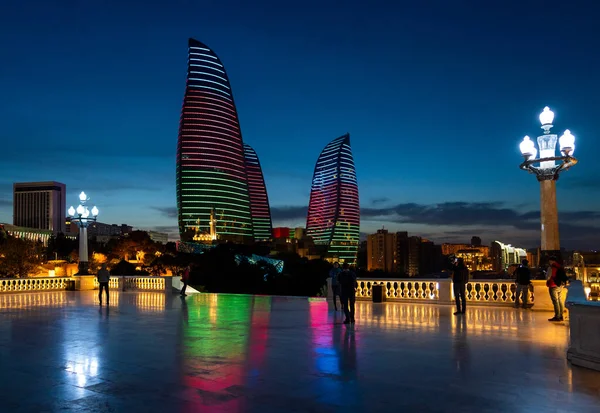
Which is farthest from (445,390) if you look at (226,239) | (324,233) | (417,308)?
(324,233)

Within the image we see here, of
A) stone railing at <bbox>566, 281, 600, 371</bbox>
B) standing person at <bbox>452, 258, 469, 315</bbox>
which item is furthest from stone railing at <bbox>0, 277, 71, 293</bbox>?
stone railing at <bbox>566, 281, 600, 371</bbox>

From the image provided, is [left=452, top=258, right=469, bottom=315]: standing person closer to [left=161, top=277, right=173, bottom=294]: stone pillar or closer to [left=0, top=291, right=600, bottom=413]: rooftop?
[left=0, top=291, right=600, bottom=413]: rooftop

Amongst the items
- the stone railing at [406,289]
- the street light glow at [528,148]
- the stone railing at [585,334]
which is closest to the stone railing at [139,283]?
the stone railing at [406,289]

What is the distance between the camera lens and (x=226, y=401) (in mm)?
6074

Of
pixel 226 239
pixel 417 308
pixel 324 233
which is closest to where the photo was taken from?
pixel 417 308

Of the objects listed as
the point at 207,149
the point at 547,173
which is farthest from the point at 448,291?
the point at 207,149

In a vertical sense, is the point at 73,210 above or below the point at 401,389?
above

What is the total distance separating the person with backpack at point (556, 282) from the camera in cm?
1246

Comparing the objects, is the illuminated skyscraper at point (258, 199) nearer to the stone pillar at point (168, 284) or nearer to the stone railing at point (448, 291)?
the stone pillar at point (168, 284)

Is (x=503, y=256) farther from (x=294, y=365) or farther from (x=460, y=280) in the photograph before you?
(x=294, y=365)

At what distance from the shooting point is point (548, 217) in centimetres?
1538

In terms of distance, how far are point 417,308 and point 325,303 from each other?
4105 mm

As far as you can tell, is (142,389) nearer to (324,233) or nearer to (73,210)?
(73,210)

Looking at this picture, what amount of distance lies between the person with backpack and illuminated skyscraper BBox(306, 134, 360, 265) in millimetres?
162445
